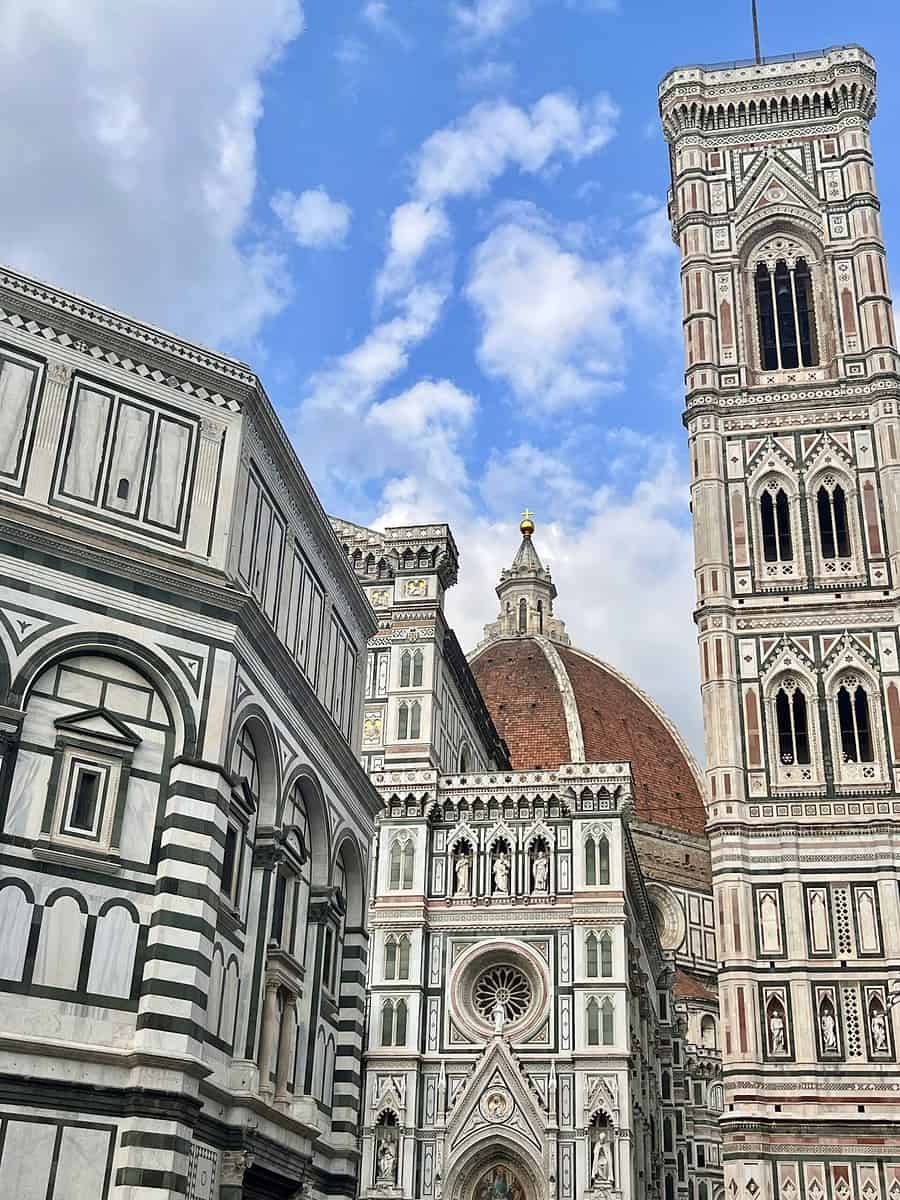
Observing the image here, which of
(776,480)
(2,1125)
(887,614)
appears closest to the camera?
(2,1125)

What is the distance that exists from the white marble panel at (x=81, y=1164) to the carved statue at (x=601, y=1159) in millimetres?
24796

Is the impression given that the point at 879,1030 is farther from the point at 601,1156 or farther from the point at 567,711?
the point at 567,711

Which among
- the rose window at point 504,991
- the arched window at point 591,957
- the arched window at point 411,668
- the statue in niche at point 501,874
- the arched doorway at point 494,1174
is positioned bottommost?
the arched doorway at point 494,1174

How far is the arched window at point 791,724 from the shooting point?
38719mm

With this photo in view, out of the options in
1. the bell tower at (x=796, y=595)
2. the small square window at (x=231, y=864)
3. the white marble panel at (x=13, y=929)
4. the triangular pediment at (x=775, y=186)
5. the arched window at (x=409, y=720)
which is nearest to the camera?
the white marble panel at (x=13, y=929)

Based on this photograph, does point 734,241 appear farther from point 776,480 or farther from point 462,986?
point 462,986

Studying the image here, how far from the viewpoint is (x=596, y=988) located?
37.5 m

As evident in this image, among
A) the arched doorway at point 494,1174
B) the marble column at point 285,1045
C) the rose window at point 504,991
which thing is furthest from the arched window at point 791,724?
the marble column at point 285,1045

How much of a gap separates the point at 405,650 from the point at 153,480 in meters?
26.9

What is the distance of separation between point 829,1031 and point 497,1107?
886 cm

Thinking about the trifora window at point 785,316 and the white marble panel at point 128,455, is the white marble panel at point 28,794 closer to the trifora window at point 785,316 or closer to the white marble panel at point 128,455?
the white marble panel at point 128,455

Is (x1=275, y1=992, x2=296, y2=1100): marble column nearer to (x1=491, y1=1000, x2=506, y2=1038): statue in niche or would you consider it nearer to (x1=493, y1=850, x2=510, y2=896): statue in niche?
(x1=491, y1=1000, x2=506, y2=1038): statue in niche

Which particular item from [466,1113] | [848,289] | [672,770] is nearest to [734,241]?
[848,289]

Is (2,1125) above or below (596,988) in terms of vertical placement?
below
